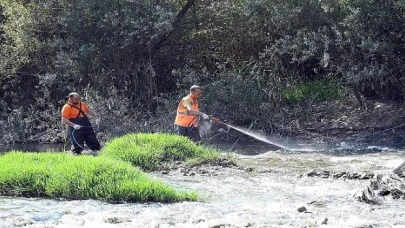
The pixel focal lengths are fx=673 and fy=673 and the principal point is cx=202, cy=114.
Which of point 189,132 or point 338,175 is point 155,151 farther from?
point 338,175

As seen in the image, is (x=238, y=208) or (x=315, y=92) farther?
A: (x=315, y=92)

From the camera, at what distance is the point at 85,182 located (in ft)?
35.6

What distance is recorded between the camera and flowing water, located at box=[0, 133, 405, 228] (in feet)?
28.6

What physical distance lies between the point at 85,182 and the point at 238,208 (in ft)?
8.76

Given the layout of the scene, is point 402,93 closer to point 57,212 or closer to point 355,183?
point 355,183

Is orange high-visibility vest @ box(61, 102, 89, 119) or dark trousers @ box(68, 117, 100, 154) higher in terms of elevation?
orange high-visibility vest @ box(61, 102, 89, 119)

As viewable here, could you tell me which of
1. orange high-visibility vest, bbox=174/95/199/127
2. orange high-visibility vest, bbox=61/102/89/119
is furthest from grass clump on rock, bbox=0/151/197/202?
orange high-visibility vest, bbox=61/102/89/119

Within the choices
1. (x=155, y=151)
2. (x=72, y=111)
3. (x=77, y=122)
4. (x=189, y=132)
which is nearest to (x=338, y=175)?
(x=155, y=151)

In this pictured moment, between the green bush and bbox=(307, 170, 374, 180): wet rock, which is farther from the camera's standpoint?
the green bush

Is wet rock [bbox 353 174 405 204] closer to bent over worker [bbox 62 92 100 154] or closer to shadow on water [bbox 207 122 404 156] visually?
shadow on water [bbox 207 122 404 156]

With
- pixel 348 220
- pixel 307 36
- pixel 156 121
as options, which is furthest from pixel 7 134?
pixel 348 220

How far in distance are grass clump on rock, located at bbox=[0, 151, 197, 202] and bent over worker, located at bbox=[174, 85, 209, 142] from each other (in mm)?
4734

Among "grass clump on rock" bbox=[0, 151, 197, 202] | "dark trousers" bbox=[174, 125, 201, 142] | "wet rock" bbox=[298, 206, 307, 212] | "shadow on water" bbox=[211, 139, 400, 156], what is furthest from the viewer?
"shadow on water" bbox=[211, 139, 400, 156]

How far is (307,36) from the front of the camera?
2144cm
